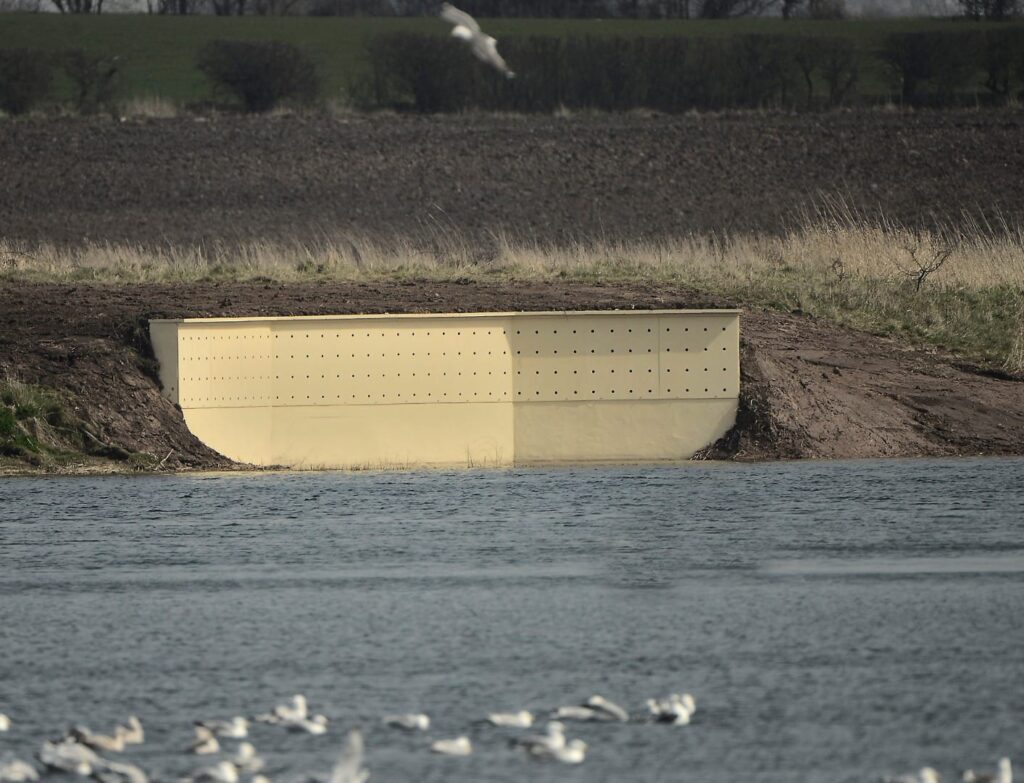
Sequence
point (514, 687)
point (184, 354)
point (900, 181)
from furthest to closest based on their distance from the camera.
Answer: point (900, 181) → point (184, 354) → point (514, 687)

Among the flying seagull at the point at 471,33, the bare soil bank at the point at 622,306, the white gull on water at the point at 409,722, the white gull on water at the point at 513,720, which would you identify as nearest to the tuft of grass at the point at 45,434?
the bare soil bank at the point at 622,306

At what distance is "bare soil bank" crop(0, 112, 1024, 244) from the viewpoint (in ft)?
153

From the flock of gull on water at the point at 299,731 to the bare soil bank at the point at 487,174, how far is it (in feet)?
111

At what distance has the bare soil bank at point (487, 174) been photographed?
46.6 meters

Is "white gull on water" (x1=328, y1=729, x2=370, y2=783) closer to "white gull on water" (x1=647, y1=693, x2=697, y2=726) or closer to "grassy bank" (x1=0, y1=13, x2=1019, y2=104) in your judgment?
"white gull on water" (x1=647, y1=693, x2=697, y2=726)

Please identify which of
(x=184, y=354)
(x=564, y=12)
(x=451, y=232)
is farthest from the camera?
(x=564, y=12)

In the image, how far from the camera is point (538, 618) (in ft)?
42.6

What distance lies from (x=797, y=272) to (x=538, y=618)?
1875 cm

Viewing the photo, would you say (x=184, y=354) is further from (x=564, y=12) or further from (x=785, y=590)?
(x=564, y=12)

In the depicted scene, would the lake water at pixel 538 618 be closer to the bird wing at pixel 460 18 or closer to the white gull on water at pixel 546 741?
the white gull on water at pixel 546 741

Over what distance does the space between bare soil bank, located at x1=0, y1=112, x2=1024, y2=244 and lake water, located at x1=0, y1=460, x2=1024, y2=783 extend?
1047 inches

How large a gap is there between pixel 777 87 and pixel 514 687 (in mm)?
51568

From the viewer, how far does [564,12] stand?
72.4 metres

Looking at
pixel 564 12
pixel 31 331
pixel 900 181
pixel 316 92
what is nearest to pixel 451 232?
pixel 900 181
